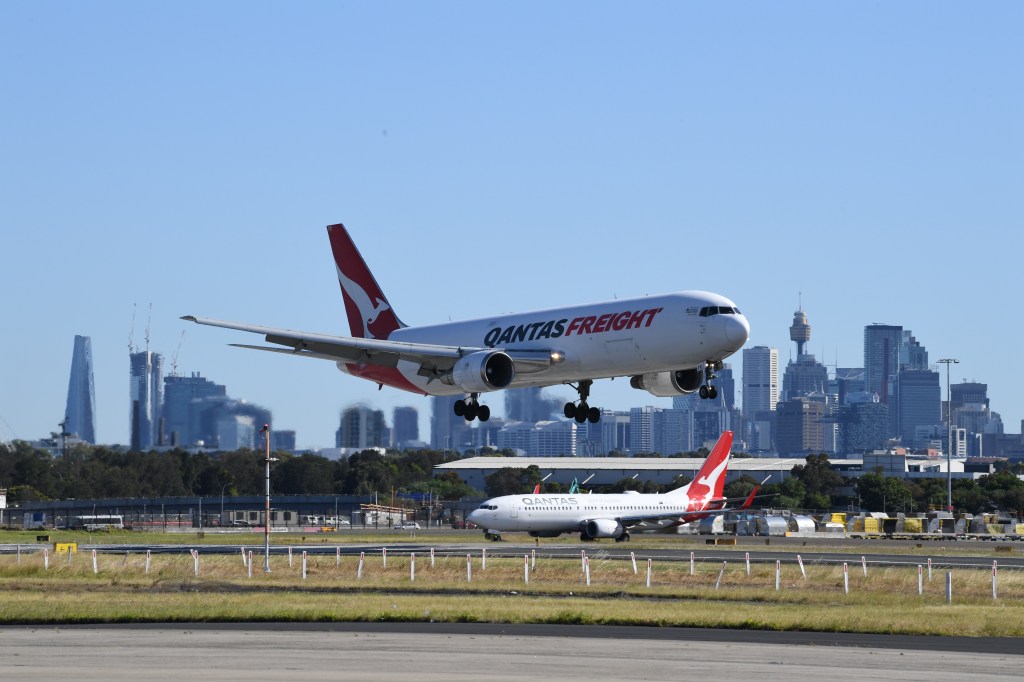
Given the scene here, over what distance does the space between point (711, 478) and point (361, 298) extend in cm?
4062

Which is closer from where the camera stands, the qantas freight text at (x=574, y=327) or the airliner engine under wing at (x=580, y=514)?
the qantas freight text at (x=574, y=327)

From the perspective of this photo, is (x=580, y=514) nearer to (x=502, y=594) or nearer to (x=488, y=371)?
(x=488, y=371)

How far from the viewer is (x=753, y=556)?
75938 millimetres

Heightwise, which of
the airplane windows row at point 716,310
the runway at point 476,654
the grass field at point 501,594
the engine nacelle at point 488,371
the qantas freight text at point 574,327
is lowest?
the grass field at point 501,594

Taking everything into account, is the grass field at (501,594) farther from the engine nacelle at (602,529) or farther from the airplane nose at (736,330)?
the engine nacelle at (602,529)

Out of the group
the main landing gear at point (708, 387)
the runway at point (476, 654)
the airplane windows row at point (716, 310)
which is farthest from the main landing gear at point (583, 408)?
the runway at point (476, 654)

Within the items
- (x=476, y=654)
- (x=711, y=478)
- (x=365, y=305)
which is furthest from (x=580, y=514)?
(x=476, y=654)

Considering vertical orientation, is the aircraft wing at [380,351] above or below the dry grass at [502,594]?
above

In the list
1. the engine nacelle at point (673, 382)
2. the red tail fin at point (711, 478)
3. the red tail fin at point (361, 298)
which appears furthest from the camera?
the red tail fin at point (711, 478)

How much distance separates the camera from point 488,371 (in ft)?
192

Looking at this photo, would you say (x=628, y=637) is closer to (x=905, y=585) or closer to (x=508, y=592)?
(x=508, y=592)

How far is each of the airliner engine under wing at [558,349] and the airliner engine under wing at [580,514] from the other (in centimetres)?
2835

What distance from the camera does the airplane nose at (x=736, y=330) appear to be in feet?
176

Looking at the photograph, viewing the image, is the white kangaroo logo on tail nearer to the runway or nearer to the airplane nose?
the airplane nose
